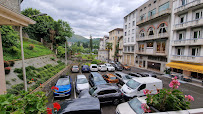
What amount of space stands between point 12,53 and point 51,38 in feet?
58.6

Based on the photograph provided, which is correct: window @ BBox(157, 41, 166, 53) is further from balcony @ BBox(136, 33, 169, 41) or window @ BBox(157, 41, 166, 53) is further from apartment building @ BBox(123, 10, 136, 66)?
apartment building @ BBox(123, 10, 136, 66)

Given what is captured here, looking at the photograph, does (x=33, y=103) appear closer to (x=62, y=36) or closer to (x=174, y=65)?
(x=174, y=65)

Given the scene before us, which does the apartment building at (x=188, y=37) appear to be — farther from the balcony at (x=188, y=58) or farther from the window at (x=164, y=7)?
the window at (x=164, y=7)

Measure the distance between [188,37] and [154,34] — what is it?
7.57 m

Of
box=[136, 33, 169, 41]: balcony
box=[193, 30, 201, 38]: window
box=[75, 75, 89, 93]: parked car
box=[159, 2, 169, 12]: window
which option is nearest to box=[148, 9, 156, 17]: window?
box=[159, 2, 169, 12]: window

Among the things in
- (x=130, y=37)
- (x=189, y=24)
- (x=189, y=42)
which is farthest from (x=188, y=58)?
(x=130, y=37)

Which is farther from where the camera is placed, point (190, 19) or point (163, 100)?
point (190, 19)

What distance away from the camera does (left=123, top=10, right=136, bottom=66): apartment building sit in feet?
102

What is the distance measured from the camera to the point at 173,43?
18.1 m

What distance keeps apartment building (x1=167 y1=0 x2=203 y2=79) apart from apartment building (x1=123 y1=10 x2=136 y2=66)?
13004 millimetres

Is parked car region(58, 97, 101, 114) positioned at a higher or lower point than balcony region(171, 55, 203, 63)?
lower

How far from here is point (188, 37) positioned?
15836mm

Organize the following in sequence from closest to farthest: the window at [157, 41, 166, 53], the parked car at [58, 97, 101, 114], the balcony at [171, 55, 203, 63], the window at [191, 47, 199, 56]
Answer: the parked car at [58, 97, 101, 114]
the balcony at [171, 55, 203, 63]
the window at [191, 47, 199, 56]
the window at [157, 41, 166, 53]

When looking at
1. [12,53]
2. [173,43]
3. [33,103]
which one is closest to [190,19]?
[173,43]
